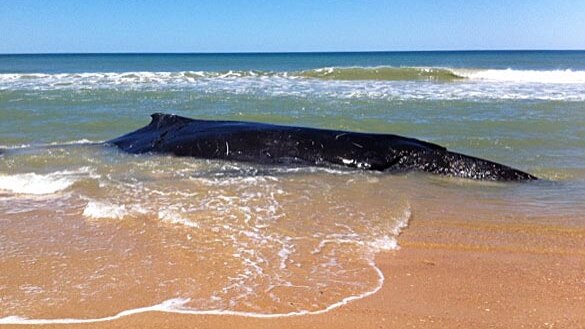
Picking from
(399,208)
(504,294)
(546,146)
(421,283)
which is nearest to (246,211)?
(399,208)

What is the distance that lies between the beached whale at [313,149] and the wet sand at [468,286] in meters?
Answer: 2.00

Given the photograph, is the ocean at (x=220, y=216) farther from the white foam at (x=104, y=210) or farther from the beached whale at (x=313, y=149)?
the beached whale at (x=313, y=149)

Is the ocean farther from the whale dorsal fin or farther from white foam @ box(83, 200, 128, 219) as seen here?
the whale dorsal fin

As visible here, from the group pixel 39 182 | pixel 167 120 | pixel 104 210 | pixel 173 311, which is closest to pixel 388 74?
pixel 167 120

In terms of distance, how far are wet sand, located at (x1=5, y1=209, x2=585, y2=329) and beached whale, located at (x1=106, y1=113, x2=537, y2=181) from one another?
6.55 ft

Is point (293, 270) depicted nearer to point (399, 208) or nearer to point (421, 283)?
point (421, 283)

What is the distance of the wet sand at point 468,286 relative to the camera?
317cm

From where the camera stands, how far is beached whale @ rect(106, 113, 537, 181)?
7.04m

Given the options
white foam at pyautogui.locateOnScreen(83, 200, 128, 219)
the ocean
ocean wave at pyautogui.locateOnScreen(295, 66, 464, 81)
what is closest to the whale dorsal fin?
the ocean

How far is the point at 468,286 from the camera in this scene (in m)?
3.69

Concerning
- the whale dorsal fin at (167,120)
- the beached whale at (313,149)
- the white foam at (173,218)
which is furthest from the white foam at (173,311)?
the whale dorsal fin at (167,120)

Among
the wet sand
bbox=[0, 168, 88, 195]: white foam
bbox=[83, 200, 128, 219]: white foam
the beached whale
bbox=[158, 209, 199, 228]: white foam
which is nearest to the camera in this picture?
the wet sand

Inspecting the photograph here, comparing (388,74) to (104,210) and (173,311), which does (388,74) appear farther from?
(173,311)

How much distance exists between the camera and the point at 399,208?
5.62 m
